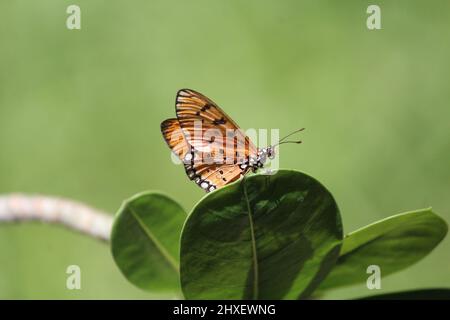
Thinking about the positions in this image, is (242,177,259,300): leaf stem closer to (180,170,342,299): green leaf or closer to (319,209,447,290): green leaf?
(180,170,342,299): green leaf

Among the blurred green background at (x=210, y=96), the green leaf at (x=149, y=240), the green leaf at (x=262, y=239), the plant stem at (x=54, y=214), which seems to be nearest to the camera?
the green leaf at (x=262, y=239)

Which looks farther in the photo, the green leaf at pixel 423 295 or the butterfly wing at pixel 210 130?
the butterfly wing at pixel 210 130

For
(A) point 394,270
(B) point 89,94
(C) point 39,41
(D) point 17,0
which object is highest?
(D) point 17,0

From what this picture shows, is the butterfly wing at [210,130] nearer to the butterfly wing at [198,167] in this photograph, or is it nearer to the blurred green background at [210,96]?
the butterfly wing at [198,167]

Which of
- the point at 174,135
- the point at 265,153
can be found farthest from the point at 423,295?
the point at 174,135

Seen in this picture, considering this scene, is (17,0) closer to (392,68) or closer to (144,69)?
(144,69)

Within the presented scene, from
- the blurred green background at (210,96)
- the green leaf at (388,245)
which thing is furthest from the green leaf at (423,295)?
the blurred green background at (210,96)

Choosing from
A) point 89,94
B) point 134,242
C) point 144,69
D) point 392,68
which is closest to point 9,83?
point 89,94
